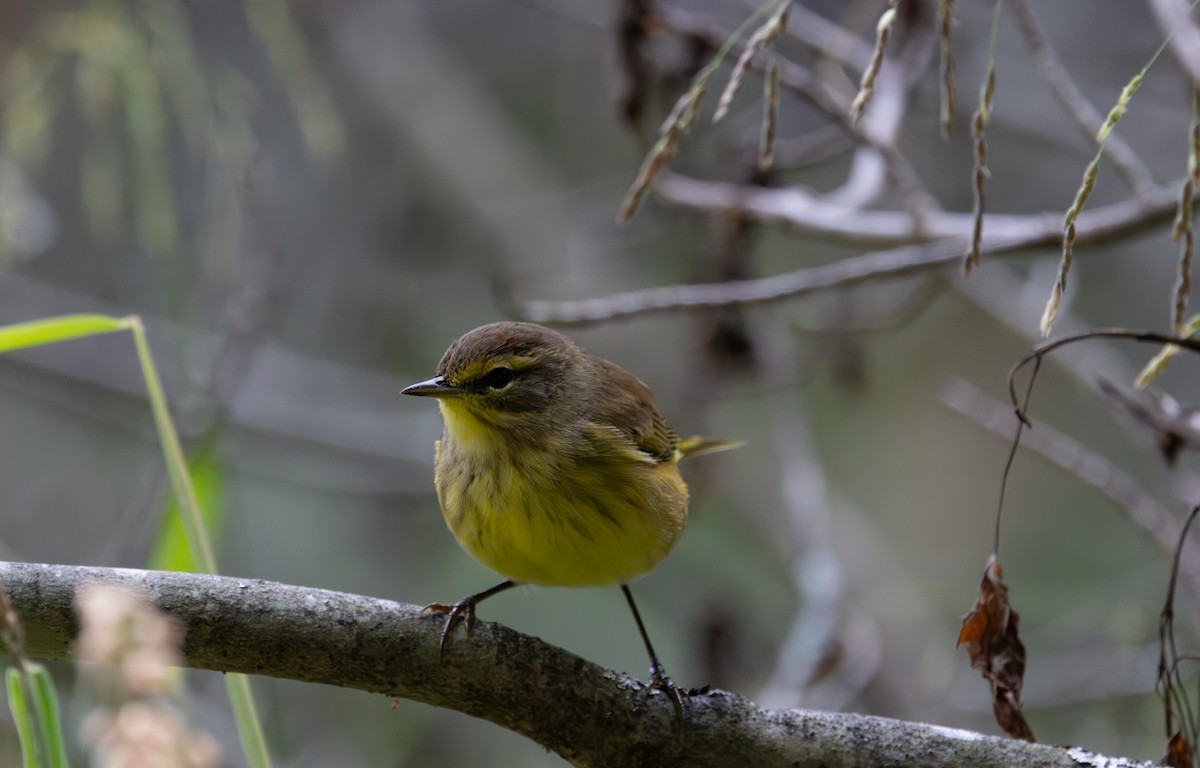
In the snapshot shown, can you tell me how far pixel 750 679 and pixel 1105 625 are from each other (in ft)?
5.33

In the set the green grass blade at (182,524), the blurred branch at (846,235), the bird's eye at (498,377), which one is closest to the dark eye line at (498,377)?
the bird's eye at (498,377)

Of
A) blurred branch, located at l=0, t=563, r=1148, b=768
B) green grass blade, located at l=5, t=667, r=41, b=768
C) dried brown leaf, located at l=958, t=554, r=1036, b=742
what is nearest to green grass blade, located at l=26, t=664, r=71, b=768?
green grass blade, located at l=5, t=667, r=41, b=768

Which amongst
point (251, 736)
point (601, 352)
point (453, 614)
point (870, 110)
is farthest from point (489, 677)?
point (601, 352)

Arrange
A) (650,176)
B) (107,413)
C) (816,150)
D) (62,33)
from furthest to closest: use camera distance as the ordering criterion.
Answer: (107,413) → (816,150) → (62,33) → (650,176)

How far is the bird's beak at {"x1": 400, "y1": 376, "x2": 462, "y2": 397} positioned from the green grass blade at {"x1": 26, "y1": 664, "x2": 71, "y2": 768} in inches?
62.7

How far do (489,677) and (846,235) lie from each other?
6.12ft

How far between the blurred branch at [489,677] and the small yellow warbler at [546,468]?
0.29 m

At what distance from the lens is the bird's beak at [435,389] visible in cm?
272

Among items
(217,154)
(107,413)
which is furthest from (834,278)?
(107,413)

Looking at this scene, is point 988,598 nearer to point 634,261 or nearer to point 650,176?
point 650,176

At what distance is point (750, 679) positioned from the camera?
4.66 metres

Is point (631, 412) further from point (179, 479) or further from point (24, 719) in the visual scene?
point (24, 719)

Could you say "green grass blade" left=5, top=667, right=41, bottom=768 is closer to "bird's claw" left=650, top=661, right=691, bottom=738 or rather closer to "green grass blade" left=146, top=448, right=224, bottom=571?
"green grass blade" left=146, top=448, right=224, bottom=571

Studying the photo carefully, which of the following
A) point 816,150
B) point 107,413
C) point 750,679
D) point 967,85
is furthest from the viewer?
point 107,413
